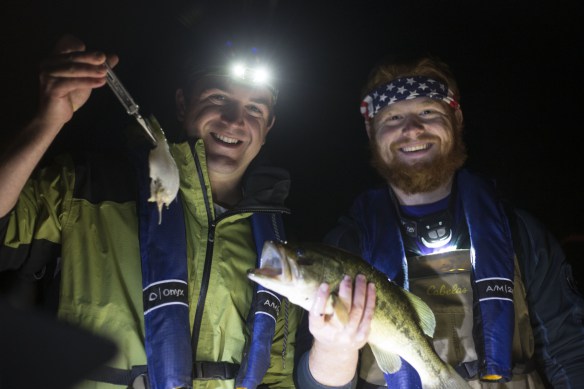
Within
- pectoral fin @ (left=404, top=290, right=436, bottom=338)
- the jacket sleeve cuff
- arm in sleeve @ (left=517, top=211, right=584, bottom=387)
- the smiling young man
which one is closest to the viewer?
the smiling young man

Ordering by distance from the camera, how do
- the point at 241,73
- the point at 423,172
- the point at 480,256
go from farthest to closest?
the point at 241,73
the point at 423,172
the point at 480,256

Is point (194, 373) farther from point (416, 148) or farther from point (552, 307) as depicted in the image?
point (552, 307)

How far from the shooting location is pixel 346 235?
382 centimetres

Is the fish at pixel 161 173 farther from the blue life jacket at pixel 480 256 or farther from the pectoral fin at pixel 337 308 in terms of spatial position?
the blue life jacket at pixel 480 256

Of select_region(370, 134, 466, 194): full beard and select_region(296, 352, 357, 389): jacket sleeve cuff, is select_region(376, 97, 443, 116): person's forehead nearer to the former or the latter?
select_region(370, 134, 466, 194): full beard

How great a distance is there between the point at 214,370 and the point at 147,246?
35.0 inches

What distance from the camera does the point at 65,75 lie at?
2.36m

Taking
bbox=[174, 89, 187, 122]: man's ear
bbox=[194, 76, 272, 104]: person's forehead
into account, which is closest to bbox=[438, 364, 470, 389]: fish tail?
bbox=[194, 76, 272, 104]: person's forehead

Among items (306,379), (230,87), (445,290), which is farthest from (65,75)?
(445,290)

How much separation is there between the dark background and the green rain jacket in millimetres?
2853

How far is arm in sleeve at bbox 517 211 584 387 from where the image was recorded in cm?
330

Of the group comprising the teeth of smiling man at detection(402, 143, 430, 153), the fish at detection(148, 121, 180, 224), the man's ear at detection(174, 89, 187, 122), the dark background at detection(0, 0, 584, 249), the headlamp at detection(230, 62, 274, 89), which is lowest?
the fish at detection(148, 121, 180, 224)

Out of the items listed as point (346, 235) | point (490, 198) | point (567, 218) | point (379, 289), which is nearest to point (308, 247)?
point (379, 289)

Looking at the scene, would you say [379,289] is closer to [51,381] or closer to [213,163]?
[213,163]
